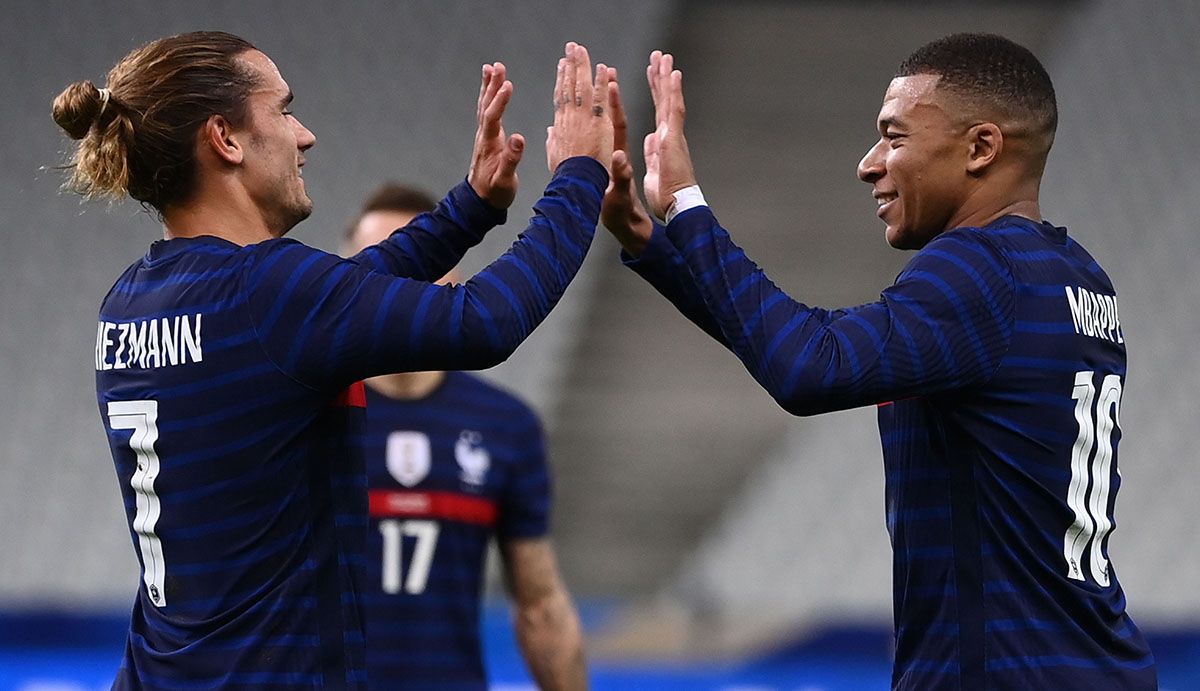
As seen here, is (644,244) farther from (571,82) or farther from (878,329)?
(878,329)

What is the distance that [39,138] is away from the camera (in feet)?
26.3

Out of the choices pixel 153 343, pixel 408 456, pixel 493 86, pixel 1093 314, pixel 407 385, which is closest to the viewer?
pixel 153 343

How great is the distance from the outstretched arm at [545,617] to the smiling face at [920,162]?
167 centimetres

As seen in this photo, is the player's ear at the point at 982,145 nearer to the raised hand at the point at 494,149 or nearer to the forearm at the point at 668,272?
the forearm at the point at 668,272

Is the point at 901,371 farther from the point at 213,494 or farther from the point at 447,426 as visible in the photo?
the point at 447,426

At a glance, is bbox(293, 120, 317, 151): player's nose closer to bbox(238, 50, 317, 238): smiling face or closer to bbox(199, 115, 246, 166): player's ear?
bbox(238, 50, 317, 238): smiling face

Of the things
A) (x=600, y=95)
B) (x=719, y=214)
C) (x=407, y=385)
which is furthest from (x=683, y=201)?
(x=719, y=214)

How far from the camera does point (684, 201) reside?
2436mm

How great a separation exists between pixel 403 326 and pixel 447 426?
1.81m

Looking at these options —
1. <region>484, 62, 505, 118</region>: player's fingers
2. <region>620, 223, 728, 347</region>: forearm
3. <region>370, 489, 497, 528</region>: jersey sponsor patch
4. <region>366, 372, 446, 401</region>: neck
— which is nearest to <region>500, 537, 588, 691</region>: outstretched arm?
<region>370, 489, 497, 528</region>: jersey sponsor patch

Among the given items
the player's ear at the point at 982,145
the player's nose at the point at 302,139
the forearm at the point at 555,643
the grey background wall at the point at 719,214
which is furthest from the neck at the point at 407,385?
the grey background wall at the point at 719,214

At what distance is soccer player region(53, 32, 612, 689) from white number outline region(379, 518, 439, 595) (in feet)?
4.31

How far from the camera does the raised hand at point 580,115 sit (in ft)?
8.21

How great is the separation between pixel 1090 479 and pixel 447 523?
1824 mm
